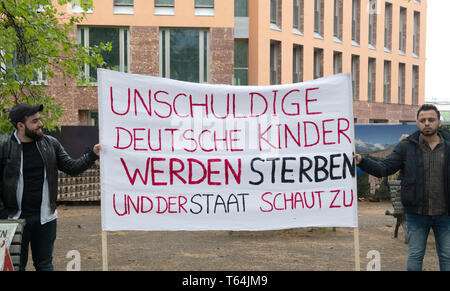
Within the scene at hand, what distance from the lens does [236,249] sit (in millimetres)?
8055

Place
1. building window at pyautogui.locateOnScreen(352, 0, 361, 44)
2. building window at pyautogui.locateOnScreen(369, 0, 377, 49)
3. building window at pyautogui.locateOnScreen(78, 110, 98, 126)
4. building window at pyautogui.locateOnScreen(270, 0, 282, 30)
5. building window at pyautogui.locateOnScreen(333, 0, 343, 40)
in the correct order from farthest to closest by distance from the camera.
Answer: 1. building window at pyautogui.locateOnScreen(369, 0, 377, 49)
2. building window at pyautogui.locateOnScreen(352, 0, 361, 44)
3. building window at pyautogui.locateOnScreen(333, 0, 343, 40)
4. building window at pyautogui.locateOnScreen(270, 0, 282, 30)
5. building window at pyautogui.locateOnScreen(78, 110, 98, 126)

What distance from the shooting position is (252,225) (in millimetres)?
5129

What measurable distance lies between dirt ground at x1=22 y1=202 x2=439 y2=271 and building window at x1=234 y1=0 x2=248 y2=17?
16.6m

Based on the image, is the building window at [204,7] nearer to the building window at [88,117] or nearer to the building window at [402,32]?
the building window at [88,117]

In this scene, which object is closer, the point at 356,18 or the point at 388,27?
the point at 356,18

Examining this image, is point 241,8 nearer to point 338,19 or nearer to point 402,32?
point 338,19

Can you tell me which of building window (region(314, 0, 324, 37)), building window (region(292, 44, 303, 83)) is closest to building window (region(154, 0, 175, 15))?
building window (region(292, 44, 303, 83))

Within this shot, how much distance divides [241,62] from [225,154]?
68.3 feet

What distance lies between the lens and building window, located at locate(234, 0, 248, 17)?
82.2 feet

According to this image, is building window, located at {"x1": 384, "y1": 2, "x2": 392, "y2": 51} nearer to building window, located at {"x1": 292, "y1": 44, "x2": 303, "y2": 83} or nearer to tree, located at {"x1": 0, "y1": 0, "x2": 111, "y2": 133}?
building window, located at {"x1": 292, "y1": 44, "x2": 303, "y2": 83}

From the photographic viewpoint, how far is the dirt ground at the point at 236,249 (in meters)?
7.00

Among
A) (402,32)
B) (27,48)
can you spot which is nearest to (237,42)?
(402,32)
